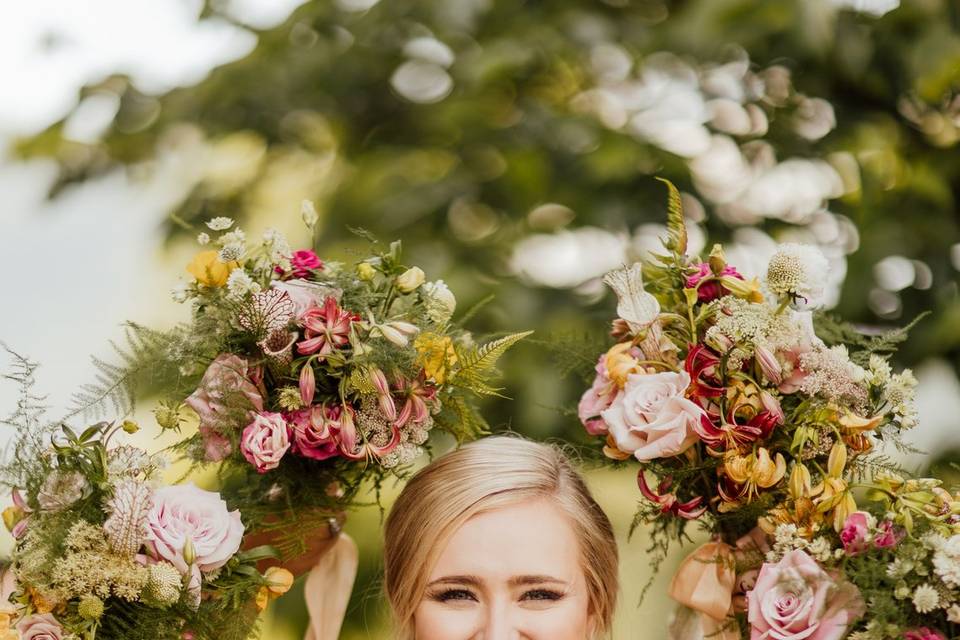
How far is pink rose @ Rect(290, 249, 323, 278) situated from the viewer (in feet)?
7.87

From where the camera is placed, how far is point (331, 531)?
8.71 ft

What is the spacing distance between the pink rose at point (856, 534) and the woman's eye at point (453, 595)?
0.71 metres

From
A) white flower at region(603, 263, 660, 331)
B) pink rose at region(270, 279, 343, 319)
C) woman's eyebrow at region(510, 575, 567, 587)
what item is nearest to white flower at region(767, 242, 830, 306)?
white flower at region(603, 263, 660, 331)

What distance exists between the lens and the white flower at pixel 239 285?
7.38 feet

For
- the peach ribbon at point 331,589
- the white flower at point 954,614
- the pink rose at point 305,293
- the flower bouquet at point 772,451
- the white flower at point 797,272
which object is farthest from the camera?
the peach ribbon at point 331,589

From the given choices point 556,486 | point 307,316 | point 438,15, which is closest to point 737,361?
point 556,486

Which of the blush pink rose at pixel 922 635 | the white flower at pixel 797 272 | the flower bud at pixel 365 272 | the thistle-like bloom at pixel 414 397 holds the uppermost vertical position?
the white flower at pixel 797 272

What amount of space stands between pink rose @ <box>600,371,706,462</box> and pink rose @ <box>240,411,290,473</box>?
63cm

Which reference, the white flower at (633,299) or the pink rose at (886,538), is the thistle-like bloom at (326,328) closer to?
the white flower at (633,299)

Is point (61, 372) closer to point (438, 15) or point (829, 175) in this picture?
point (438, 15)

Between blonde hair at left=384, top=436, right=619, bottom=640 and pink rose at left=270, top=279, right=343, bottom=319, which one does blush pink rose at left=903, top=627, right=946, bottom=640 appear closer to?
blonde hair at left=384, top=436, right=619, bottom=640

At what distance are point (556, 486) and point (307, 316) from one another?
25.2 inches

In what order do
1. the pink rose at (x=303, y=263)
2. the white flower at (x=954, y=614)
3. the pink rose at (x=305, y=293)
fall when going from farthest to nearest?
1. the pink rose at (x=303, y=263)
2. the pink rose at (x=305, y=293)
3. the white flower at (x=954, y=614)

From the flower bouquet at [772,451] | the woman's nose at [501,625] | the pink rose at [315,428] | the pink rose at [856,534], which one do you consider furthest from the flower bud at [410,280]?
the pink rose at [856,534]
